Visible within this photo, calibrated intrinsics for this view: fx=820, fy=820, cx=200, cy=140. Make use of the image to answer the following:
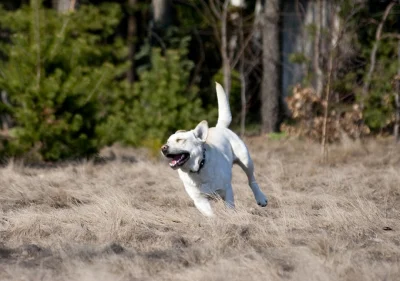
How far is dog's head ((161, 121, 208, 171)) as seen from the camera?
7551 mm

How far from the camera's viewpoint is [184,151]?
24.9 feet

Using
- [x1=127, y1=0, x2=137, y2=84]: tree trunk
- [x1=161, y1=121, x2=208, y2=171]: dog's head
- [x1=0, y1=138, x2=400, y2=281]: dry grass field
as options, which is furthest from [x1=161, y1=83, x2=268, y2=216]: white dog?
[x1=127, y1=0, x2=137, y2=84]: tree trunk

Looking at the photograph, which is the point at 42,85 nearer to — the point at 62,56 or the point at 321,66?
the point at 62,56

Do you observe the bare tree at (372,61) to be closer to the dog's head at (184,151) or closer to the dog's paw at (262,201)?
the dog's paw at (262,201)

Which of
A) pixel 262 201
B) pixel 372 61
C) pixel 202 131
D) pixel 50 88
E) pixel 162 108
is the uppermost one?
pixel 202 131

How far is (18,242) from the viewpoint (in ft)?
22.5

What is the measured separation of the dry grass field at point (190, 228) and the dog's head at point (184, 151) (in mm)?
475

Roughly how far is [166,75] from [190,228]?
8.67 metres

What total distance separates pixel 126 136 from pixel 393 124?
5405mm

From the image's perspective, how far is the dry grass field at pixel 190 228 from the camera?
5645 mm

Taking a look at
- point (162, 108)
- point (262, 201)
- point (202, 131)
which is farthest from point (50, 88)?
point (202, 131)

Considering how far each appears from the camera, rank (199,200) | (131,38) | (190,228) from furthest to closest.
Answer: (131,38)
(199,200)
(190,228)

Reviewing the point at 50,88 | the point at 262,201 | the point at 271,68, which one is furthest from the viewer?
the point at 271,68

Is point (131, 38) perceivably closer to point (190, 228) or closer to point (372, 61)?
point (372, 61)
